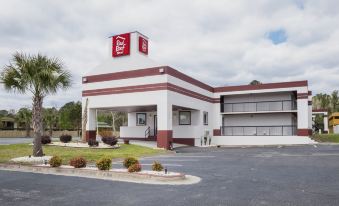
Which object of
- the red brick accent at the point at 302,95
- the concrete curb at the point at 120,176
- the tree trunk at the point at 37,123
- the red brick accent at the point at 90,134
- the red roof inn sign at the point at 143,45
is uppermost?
the red roof inn sign at the point at 143,45

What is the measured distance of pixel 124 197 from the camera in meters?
9.71

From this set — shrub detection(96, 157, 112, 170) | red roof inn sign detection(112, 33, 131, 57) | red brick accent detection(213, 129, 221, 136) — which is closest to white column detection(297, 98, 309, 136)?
red brick accent detection(213, 129, 221, 136)

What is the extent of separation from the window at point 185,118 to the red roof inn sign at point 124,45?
8541 mm

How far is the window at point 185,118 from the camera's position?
126ft

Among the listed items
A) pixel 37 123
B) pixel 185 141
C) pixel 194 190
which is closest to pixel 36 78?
pixel 37 123

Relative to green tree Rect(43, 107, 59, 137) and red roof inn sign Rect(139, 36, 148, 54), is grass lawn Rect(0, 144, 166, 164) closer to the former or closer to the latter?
red roof inn sign Rect(139, 36, 148, 54)

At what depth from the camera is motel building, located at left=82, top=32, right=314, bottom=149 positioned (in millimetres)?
31281

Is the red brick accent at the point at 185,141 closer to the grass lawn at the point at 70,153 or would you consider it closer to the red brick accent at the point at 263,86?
the red brick accent at the point at 263,86

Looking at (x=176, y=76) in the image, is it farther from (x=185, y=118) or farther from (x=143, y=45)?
(x=185, y=118)

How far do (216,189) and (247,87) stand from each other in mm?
31695

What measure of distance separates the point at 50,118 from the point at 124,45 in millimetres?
36472

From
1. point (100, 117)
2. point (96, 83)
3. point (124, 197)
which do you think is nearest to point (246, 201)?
point (124, 197)

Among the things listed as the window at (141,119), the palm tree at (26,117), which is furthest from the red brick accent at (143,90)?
the palm tree at (26,117)

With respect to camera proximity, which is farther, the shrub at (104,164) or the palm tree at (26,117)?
the palm tree at (26,117)
